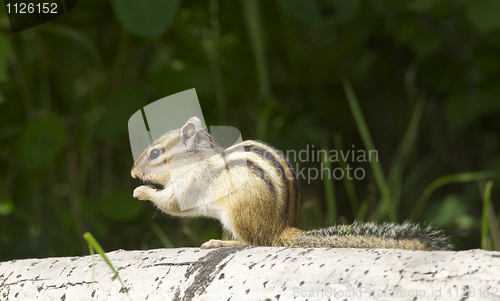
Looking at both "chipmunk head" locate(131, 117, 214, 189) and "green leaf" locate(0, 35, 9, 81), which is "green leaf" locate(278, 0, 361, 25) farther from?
"green leaf" locate(0, 35, 9, 81)

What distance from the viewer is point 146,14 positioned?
61.7 inches

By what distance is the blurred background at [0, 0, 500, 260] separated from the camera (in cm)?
207

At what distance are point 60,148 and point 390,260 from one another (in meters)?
1.66

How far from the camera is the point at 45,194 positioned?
2572mm

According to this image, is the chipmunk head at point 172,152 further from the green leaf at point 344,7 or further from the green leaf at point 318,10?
the green leaf at point 344,7

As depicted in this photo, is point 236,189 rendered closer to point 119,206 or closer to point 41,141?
point 119,206

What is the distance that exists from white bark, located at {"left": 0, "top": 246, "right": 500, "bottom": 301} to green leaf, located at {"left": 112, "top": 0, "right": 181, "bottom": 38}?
0.82 metres

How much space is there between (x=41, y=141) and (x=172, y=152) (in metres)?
1.17

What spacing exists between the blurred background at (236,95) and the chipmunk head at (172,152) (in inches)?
30.7

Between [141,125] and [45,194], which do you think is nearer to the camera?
[141,125]

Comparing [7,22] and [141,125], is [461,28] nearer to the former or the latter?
[141,125]

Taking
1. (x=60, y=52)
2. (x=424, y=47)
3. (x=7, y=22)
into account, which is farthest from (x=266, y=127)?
(x=7, y=22)

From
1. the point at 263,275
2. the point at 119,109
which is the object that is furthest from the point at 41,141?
Answer: the point at 263,275

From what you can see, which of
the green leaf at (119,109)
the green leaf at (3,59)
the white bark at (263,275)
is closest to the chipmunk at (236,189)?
the white bark at (263,275)
